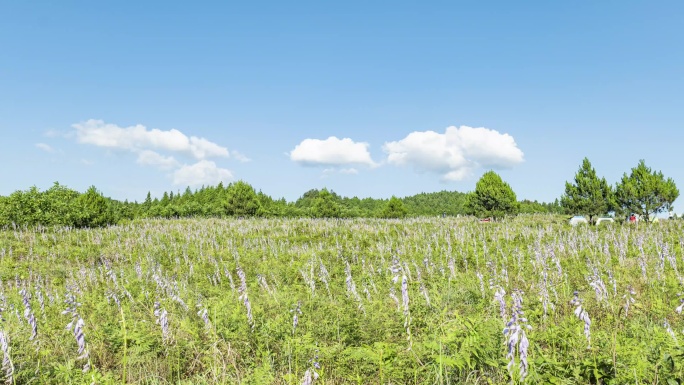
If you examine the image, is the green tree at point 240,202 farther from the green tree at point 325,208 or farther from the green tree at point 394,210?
the green tree at point 394,210

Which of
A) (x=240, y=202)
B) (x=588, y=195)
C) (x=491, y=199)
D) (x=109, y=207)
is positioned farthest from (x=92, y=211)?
(x=588, y=195)

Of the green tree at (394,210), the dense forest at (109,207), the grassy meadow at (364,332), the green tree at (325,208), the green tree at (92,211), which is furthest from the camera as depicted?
the green tree at (394,210)

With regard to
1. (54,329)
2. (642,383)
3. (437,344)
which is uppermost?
(437,344)

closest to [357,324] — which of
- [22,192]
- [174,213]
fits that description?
[22,192]

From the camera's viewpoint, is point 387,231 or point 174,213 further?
point 174,213

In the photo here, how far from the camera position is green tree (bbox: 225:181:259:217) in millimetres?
43250

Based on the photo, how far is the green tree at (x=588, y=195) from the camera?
34.9 meters

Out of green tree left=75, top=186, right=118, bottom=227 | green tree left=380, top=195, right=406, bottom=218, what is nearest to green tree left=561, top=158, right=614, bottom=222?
green tree left=380, top=195, right=406, bottom=218

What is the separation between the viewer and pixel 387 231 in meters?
23.5

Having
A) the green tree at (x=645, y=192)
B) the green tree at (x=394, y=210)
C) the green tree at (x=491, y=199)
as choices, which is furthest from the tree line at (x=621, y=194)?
the green tree at (x=394, y=210)

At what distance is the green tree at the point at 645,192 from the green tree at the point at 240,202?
37.2m

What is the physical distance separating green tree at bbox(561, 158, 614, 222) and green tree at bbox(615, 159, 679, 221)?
1.97 metres

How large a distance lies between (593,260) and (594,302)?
228 inches

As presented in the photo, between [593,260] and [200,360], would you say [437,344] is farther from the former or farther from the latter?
[593,260]
